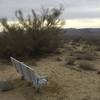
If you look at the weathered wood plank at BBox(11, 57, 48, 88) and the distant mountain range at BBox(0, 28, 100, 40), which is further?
the distant mountain range at BBox(0, 28, 100, 40)

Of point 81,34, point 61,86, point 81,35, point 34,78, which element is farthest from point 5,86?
point 81,34

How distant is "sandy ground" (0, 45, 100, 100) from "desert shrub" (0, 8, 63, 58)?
6895 millimetres

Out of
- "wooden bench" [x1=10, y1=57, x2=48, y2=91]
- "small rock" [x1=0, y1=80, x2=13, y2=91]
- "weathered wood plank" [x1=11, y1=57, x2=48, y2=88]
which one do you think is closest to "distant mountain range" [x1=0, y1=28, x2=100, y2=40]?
"weathered wood plank" [x1=11, y1=57, x2=48, y2=88]

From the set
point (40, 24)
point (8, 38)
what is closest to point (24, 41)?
point (8, 38)

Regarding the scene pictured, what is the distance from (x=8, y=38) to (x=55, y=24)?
16.9 feet

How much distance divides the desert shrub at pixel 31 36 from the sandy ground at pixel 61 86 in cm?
689

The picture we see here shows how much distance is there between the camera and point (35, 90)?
49.0 ft

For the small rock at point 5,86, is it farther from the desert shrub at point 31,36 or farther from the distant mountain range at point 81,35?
the distant mountain range at point 81,35

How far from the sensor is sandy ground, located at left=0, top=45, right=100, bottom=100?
14141 mm

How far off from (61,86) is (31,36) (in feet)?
46.0

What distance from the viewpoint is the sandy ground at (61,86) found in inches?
557

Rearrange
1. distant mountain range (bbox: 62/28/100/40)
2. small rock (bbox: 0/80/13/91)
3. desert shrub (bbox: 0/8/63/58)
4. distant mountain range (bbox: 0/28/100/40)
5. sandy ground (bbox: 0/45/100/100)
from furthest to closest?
distant mountain range (bbox: 62/28/100/40), distant mountain range (bbox: 0/28/100/40), desert shrub (bbox: 0/8/63/58), small rock (bbox: 0/80/13/91), sandy ground (bbox: 0/45/100/100)

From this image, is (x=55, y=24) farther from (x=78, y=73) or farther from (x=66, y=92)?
(x=66, y=92)

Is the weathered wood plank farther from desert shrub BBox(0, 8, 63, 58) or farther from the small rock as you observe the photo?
desert shrub BBox(0, 8, 63, 58)
